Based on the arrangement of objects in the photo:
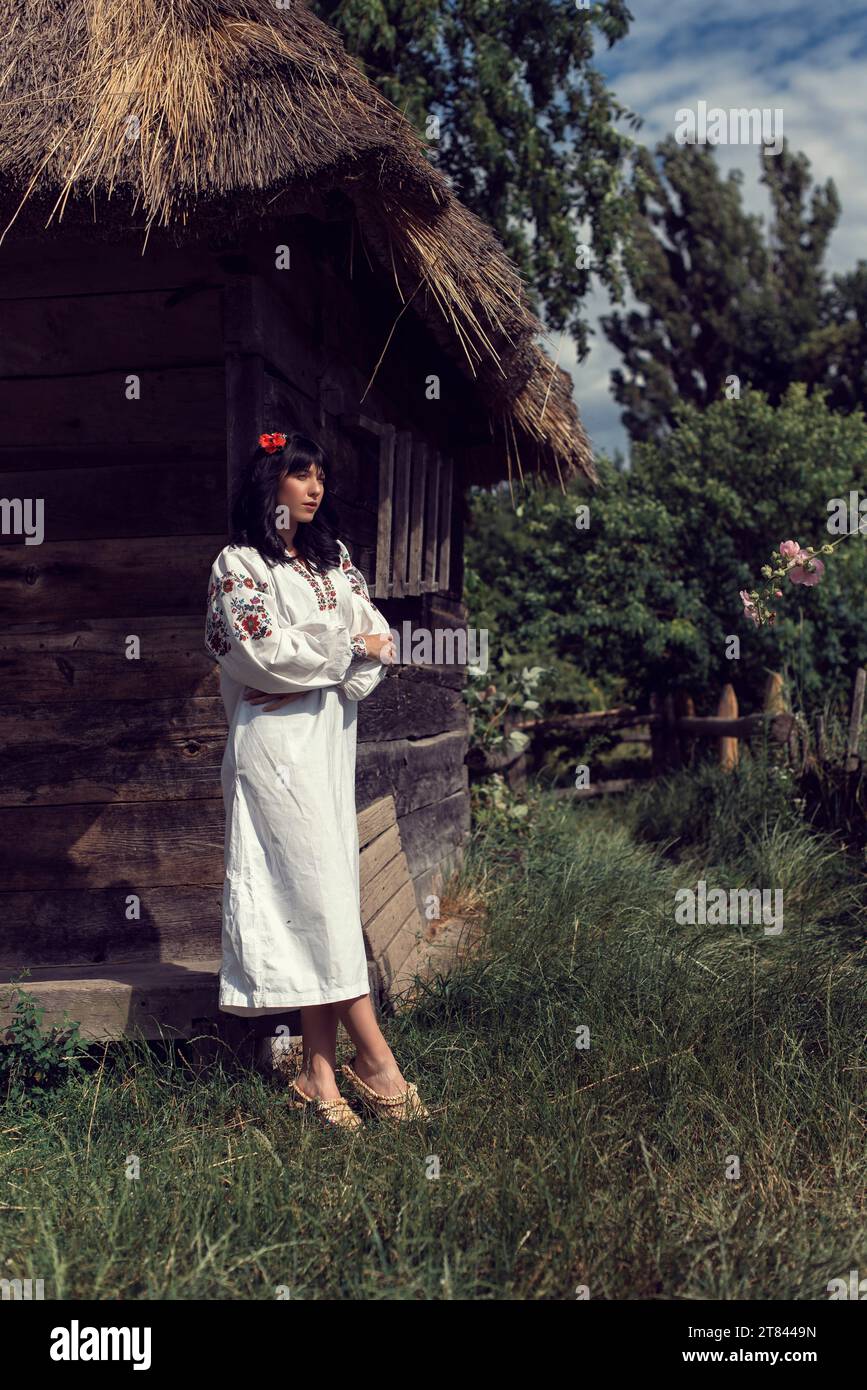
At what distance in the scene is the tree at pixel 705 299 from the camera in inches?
862

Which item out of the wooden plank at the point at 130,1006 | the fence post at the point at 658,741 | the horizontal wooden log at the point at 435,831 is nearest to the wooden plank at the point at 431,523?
the horizontal wooden log at the point at 435,831

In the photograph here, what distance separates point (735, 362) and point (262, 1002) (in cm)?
2115

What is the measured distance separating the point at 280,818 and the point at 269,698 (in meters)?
0.33

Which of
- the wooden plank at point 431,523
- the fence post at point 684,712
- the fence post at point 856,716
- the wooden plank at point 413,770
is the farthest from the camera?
the fence post at point 684,712

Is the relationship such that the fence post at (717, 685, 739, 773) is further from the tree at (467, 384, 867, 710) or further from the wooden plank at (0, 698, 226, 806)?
the wooden plank at (0, 698, 226, 806)

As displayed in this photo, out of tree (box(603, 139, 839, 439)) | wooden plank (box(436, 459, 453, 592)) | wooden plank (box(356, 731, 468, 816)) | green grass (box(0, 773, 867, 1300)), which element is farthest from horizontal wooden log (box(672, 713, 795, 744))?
tree (box(603, 139, 839, 439))

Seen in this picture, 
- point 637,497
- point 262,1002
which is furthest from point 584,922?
point 637,497

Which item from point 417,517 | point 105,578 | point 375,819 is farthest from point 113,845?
point 417,517

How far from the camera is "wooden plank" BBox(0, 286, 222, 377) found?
379 cm

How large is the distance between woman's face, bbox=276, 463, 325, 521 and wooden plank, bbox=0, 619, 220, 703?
27.2 inches

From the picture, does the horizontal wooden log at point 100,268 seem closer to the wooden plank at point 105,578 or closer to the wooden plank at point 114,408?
the wooden plank at point 114,408

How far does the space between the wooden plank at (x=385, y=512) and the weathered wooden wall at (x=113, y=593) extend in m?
0.93
